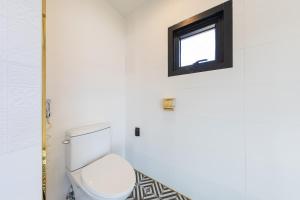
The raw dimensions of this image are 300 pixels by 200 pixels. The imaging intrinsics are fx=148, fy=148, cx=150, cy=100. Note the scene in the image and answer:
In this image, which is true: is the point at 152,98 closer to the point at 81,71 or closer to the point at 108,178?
the point at 81,71

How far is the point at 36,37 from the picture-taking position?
43 cm

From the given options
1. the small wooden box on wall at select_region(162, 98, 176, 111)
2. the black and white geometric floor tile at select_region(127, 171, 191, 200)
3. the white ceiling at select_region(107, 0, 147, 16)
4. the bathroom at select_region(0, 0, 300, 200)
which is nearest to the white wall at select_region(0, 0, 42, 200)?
the bathroom at select_region(0, 0, 300, 200)

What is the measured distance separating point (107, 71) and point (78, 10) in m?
0.67

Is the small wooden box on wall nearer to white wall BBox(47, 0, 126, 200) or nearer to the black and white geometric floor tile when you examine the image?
white wall BBox(47, 0, 126, 200)

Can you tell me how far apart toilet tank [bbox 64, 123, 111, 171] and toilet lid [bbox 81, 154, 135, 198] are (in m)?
0.11

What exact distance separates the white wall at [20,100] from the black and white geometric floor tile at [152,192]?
1.30m

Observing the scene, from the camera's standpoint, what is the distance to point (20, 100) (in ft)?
1.29

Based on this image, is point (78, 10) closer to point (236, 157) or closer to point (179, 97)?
point (179, 97)

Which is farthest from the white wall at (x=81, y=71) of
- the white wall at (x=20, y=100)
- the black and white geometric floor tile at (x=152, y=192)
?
the white wall at (x=20, y=100)

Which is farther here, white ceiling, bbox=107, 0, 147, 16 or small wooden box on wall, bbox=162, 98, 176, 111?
white ceiling, bbox=107, 0, 147, 16

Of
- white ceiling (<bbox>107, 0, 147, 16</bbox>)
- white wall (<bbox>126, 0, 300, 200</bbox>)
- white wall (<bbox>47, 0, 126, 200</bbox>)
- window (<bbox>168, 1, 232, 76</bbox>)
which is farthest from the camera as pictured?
white ceiling (<bbox>107, 0, 147, 16</bbox>)

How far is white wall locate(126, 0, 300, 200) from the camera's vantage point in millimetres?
965

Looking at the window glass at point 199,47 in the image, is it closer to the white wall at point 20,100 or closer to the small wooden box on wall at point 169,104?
the small wooden box on wall at point 169,104

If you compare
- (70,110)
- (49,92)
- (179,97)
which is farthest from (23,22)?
(179,97)
